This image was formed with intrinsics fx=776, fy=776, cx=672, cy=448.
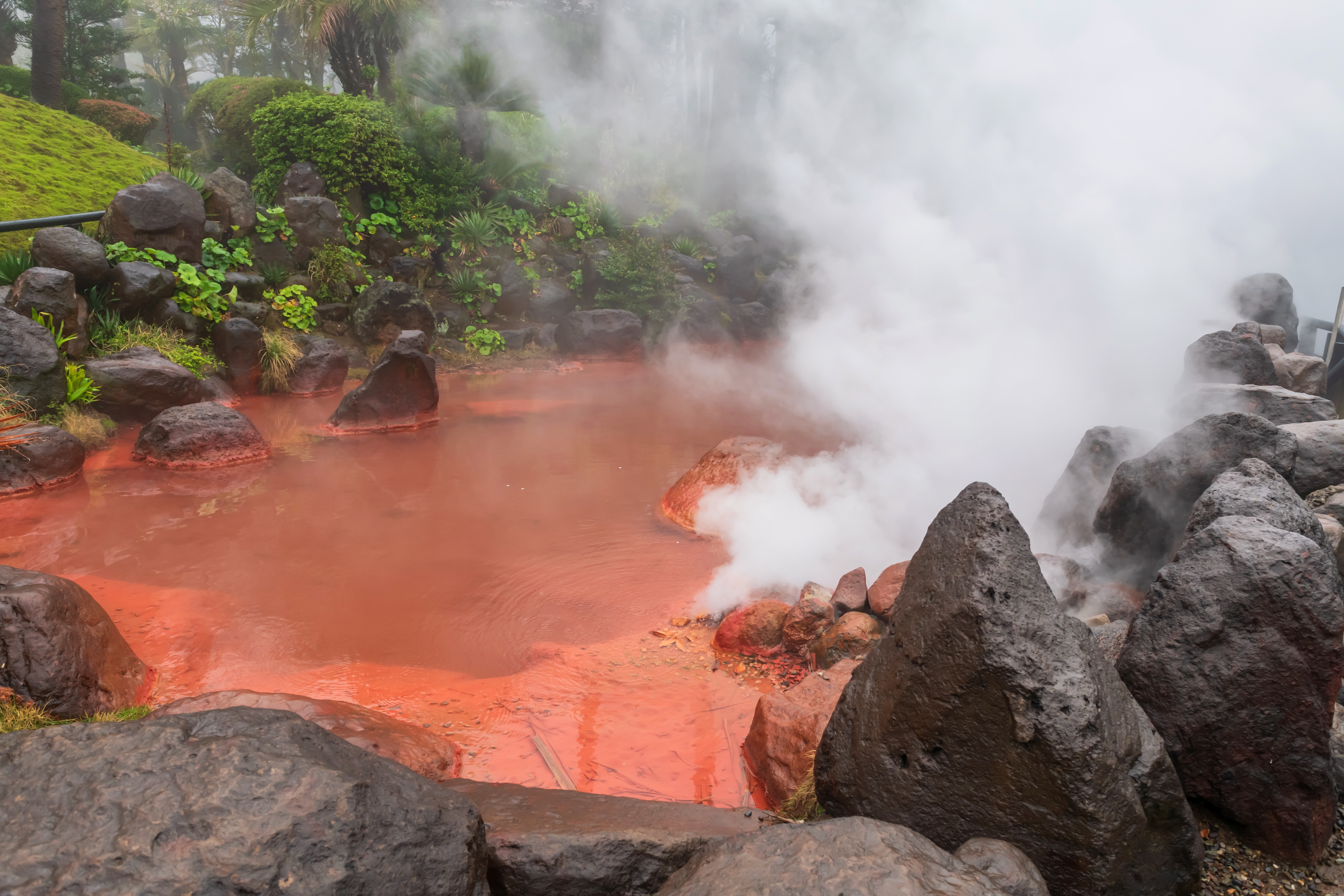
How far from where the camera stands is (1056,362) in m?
7.37

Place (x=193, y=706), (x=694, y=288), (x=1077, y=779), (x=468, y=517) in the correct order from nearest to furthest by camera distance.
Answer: (x=1077, y=779)
(x=193, y=706)
(x=468, y=517)
(x=694, y=288)

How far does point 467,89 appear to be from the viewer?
1548cm

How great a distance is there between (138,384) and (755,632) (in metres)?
7.29

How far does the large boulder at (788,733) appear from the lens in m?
3.39

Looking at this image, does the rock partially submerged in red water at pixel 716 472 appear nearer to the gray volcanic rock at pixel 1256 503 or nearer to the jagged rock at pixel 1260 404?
the jagged rock at pixel 1260 404

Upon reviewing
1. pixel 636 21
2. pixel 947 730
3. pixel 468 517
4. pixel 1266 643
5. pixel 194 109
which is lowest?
pixel 468 517

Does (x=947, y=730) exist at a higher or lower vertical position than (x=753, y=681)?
higher

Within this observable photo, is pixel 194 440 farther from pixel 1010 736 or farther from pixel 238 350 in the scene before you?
pixel 1010 736

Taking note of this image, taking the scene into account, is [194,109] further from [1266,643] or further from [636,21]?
[1266,643]

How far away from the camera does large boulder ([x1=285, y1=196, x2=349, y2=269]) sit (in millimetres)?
12391

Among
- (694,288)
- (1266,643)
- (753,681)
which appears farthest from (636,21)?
(1266,643)

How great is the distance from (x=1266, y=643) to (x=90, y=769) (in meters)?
3.38

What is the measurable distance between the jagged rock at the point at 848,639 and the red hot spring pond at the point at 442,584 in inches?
17.0

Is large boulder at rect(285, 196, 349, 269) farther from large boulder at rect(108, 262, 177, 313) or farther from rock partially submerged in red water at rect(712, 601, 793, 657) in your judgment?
rock partially submerged in red water at rect(712, 601, 793, 657)
